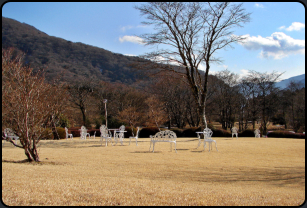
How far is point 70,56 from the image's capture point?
185 feet

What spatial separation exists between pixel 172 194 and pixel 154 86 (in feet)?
105

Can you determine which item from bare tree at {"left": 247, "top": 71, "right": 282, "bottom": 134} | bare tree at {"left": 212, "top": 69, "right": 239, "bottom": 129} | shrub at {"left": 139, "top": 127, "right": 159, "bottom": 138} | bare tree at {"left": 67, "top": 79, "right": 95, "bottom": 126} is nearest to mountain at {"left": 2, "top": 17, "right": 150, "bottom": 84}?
bare tree at {"left": 67, "top": 79, "right": 95, "bottom": 126}

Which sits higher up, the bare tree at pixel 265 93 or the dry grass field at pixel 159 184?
the bare tree at pixel 265 93

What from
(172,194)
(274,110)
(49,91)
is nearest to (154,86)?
(274,110)

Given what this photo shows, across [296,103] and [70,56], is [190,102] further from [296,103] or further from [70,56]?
[70,56]

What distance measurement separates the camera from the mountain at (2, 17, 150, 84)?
47.9m

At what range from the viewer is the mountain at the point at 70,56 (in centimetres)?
4791

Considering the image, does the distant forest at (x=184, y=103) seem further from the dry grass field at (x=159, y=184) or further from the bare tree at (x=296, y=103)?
the dry grass field at (x=159, y=184)

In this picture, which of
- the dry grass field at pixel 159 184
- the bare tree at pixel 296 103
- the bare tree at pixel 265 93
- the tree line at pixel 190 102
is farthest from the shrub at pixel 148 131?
the bare tree at pixel 296 103

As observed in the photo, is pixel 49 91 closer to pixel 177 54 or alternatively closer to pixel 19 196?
pixel 19 196

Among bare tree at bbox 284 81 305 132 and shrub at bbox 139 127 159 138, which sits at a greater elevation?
bare tree at bbox 284 81 305 132

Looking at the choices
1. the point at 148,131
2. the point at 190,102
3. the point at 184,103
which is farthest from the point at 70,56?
the point at 148,131

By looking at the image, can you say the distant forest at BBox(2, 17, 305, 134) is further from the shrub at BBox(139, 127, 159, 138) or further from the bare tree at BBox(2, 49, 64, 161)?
the bare tree at BBox(2, 49, 64, 161)

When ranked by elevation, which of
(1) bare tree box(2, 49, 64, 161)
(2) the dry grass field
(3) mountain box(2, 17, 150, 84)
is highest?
(3) mountain box(2, 17, 150, 84)
